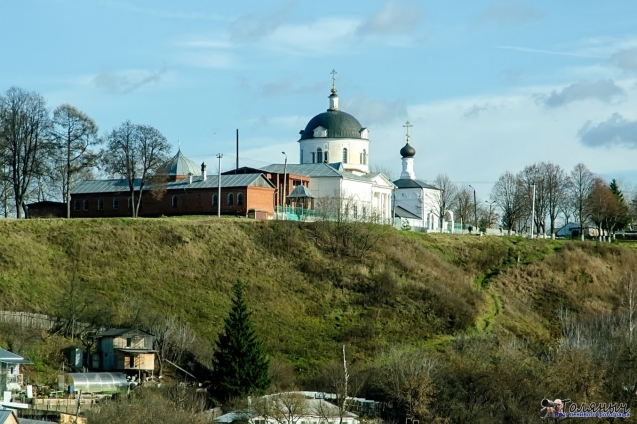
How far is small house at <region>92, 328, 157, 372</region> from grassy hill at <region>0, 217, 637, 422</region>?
6.25ft

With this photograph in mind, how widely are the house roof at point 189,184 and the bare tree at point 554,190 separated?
26.6m

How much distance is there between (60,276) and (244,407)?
728 inches

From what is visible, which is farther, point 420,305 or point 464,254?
point 464,254

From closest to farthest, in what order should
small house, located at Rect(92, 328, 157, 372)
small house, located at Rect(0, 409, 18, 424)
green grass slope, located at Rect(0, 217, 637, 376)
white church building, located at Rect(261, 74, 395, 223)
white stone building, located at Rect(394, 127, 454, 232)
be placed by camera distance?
small house, located at Rect(0, 409, 18, 424)
small house, located at Rect(92, 328, 157, 372)
green grass slope, located at Rect(0, 217, 637, 376)
white church building, located at Rect(261, 74, 395, 223)
white stone building, located at Rect(394, 127, 454, 232)

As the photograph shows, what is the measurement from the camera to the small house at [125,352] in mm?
45781

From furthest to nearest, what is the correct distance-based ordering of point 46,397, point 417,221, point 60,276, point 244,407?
point 417,221
point 60,276
point 46,397
point 244,407

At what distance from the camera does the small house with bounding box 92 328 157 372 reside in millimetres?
45781

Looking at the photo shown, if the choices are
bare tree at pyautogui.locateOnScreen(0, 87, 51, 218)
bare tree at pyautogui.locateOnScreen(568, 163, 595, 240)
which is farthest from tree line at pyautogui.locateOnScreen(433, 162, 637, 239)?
bare tree at pyautogui.locateOnScreen(0, 87, 51, 218)

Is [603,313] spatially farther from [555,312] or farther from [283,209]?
[283,209]

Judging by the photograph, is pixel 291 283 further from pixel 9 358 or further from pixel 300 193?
pixel 9 358

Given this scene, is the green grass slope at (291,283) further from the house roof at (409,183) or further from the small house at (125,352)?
the house roof at (409,183)

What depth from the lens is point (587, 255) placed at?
239 feet

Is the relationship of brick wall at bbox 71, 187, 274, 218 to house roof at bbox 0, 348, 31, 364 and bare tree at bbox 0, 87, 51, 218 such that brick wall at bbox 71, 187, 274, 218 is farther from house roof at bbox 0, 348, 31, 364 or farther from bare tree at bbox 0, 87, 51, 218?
house roof at bbox 0, 348, 31, 364

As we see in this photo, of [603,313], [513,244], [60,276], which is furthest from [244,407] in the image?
[513,244]
